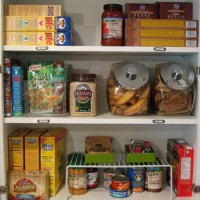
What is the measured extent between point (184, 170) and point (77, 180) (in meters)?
0.57

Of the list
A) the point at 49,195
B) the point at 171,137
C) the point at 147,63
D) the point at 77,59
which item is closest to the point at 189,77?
the point at 147,63

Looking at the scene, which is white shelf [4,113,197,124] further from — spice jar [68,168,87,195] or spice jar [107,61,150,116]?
spice jar [68,168,87,195]

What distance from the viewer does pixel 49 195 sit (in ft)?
5.15

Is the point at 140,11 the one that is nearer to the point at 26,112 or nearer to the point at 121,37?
the point at 121,37

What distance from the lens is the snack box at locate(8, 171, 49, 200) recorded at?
4.93 feet

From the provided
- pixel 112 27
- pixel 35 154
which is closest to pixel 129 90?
pixel 112 27

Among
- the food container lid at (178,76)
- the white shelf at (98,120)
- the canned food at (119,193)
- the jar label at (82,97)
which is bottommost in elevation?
the canned food at (119,193)

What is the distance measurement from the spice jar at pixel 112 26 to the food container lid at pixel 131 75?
0.43 ft

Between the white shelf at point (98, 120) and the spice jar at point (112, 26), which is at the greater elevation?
the spice jar at point (112, 26)

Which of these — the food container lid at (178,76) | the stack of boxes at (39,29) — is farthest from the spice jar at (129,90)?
the stack of boxes at (39,29)

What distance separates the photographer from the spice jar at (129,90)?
1.49m

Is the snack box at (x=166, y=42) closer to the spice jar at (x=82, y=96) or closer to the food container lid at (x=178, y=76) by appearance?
the food container lid at (x=178, y=76)

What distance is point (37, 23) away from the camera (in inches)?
57.8

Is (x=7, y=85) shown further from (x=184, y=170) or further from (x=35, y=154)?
(x=184, y=170)
